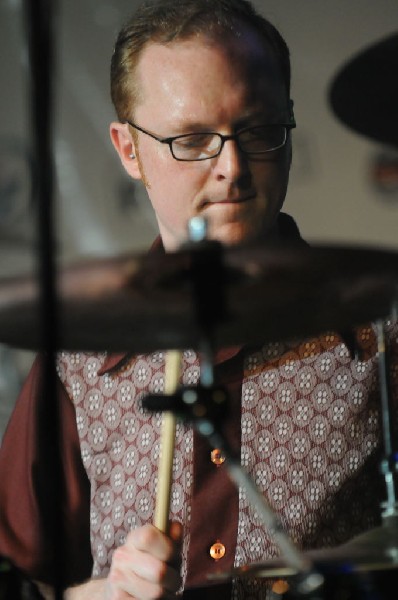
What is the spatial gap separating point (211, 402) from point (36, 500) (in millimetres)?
825

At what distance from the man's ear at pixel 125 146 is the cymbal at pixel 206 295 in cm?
73

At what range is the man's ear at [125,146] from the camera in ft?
6.14

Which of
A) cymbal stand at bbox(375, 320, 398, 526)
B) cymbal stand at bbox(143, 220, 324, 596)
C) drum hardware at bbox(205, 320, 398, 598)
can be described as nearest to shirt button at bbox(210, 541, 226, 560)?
cymbal stand at bbox(375, 320, 398, 526)

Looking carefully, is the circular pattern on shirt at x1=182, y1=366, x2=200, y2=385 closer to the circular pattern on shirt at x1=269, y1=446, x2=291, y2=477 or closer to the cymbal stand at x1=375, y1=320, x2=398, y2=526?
the circular pattern on shirt at x1=269, y1=446, x2=291, y2=477

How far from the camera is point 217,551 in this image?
1.63 meters

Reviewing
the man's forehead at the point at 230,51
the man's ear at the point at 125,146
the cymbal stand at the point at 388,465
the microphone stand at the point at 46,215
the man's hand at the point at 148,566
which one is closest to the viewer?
A: the microphone stand at the point at 46,215

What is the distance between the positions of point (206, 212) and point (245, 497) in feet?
1.60

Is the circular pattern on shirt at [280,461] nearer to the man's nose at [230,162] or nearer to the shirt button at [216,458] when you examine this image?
the shirt button at [216,458]

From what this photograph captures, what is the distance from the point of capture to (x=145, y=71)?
5.83ft

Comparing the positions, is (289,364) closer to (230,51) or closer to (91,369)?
(91,369)

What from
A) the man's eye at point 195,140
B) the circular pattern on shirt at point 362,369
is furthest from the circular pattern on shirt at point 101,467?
the man's eye at point 195,140

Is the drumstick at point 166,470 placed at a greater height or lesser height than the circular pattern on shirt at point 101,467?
greater

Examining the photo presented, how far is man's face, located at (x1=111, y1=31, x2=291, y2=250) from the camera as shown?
1.70 m

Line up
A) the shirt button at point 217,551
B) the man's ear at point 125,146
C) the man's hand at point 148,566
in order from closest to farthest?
the man's hand at point 148,566
the shirt button at point 217,551
the man's ear at point 125,146
